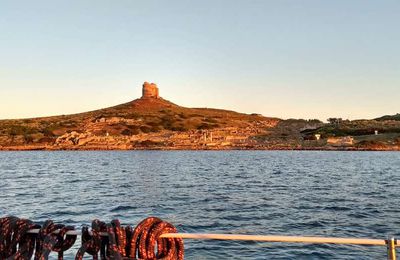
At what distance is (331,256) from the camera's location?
1720cm

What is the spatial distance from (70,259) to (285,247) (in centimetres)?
885

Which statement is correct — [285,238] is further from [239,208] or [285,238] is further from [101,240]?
[239,208]

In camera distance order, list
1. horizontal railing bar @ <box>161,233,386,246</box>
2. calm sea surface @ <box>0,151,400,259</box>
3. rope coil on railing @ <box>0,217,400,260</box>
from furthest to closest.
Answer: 1. calm sea surface @ <box>0,151,400,259</box>
2. rope coil on railing @ <box>0,217,400,260</box>
3. horizontal railing bar @ <box>161,233,386,246</box>

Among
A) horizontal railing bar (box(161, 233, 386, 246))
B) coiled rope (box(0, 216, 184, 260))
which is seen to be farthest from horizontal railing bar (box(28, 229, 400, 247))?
coiled rope (box(0, 216, 184, 260))

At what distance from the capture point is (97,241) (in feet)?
20.4

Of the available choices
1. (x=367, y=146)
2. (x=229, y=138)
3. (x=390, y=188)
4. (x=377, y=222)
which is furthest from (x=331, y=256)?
(x=229, y=138)

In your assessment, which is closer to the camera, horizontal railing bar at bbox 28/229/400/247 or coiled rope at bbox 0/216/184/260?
horizontal railing bar at bbox 28/229/400/247

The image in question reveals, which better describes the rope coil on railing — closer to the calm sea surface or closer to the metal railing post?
the metal railing post

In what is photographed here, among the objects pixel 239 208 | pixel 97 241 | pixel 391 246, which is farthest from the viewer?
pixel 239 208

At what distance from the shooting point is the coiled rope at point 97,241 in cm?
608

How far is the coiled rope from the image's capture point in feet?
19.9

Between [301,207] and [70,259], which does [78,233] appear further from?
[301,207]

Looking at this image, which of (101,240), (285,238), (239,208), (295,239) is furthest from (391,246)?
(239,208)

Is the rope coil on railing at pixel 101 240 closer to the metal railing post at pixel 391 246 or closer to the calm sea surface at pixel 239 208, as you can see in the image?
the metal railing post at pixel 391 246
